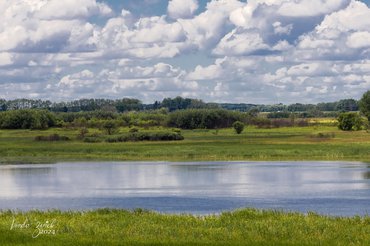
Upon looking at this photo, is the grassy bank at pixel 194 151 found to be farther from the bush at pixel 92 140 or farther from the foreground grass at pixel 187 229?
the foreground grass at pixel 187 229

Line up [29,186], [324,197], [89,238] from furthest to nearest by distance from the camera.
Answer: [29,186], [324,197], [89,238]

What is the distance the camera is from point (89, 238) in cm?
2325

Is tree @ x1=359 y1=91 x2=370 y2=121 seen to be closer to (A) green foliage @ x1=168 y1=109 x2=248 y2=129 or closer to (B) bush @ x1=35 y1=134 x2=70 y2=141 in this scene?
(A) green foliage @ x1=168 y1=109 x2=248 y2=129

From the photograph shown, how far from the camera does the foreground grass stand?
2270cm

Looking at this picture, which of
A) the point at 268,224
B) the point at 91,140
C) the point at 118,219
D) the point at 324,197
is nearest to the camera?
the point at 268,224

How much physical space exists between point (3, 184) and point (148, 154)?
4043 cm

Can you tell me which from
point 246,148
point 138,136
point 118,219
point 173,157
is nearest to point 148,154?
point 173,157

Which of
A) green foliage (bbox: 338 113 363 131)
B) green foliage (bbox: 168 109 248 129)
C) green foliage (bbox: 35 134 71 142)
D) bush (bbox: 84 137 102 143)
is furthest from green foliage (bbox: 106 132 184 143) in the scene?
green foliage (bbox: 168 109 248 129)

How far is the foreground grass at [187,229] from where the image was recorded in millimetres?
22703

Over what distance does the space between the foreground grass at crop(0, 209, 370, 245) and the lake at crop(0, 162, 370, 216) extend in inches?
308

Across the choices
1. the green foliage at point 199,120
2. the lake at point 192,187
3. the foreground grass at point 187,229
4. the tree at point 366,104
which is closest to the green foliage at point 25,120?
the green foliage at point 199,120

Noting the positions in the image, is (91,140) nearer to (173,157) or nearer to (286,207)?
(173,157)

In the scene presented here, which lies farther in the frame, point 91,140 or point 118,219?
point 91,140

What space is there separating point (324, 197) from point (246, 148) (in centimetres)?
5270
